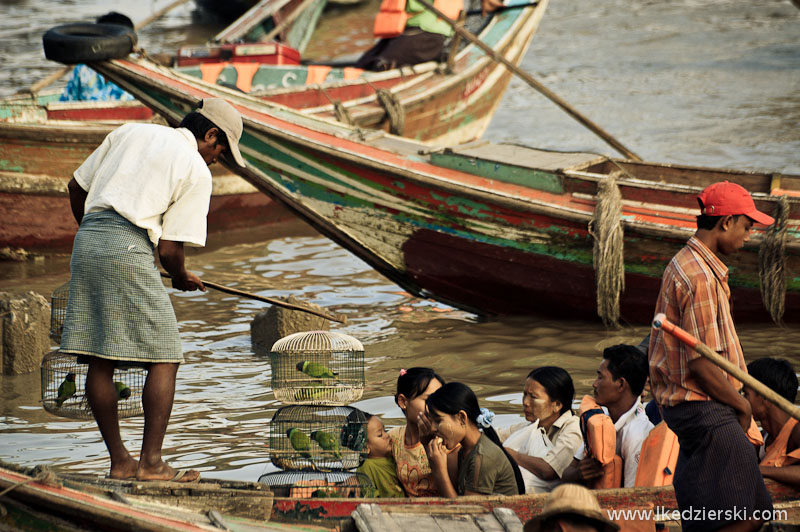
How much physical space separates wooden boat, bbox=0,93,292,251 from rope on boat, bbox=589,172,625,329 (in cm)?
390

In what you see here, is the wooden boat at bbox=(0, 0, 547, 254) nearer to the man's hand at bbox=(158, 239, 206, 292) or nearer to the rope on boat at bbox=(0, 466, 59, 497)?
the man's hand at bbox=(158, 239, 206, 292)

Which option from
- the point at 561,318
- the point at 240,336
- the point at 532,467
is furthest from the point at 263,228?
the point at 532,467

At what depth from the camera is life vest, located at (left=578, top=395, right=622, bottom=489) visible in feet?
12.6

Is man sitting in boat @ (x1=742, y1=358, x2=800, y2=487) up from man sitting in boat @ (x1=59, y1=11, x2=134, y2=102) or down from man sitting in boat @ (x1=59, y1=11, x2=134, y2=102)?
down

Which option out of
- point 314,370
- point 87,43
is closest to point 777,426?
point 314,370

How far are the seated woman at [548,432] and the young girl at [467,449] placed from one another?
283mm

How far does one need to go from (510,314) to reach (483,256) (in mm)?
535

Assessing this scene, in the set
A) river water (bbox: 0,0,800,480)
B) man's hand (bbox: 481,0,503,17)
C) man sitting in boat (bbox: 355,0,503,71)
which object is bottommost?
river water (bbox: 0,0,800,480)

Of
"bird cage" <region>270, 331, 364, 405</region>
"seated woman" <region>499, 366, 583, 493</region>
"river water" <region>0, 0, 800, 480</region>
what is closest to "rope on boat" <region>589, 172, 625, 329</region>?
"river water" <region>0, 0, 800, 480</region>

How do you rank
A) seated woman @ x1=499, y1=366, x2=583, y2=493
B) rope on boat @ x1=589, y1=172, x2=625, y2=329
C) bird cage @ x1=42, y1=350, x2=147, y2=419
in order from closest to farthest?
seated woman @ x1=499, y1=366, x2=583, y2=493 → bird cage @ x1=42, y1=350, x2=147, y2=419 → rope on boat @ x1=589, y1=172, x2=625, y2=329

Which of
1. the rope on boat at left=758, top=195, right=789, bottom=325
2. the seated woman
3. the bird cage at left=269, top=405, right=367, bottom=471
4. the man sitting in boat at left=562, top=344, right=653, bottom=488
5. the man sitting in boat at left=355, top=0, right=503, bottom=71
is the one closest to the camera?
the man sitting in boat at left=562, top=344, right=653, bottom=488

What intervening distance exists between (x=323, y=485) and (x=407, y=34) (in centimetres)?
756

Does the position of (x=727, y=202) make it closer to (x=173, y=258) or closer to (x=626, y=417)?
(x=626, y=417)

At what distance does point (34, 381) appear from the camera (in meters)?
6.10
